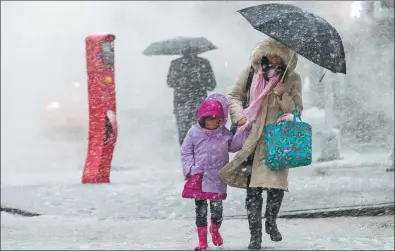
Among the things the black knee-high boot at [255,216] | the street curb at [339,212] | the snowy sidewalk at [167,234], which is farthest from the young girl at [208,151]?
the street curb at [339,212]

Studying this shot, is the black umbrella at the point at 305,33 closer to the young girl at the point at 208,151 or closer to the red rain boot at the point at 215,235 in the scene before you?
the young girl at the point at 208,151

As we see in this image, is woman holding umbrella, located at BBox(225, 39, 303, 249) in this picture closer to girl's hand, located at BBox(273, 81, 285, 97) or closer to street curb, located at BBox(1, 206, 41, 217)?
girl's hand, located at BBox(273, 81, 285, 97)

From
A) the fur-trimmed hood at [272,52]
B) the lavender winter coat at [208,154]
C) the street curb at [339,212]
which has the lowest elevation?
the street curb at [339,212]

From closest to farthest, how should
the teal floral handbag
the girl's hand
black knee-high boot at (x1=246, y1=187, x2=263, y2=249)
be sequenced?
1. the teal floral handbag
2. the girl's hand
3. black knee-high boot at (x1=246, y1=187, x2=263, y2=249)

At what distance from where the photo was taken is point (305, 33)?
5254 millimetres

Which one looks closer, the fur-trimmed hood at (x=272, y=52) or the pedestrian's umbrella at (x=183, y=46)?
the fur-trimmed hood at (x=272, y=52)

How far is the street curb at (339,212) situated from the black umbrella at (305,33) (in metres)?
2.80

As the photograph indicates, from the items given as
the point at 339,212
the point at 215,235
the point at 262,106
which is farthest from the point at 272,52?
the point at 339,212

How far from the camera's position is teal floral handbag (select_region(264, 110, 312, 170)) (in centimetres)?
541

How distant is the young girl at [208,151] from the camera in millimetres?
5605

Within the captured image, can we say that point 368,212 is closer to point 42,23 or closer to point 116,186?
point 116,186

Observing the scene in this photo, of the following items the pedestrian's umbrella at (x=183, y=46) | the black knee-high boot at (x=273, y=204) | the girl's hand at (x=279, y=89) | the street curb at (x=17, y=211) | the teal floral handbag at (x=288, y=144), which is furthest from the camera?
the pedestrian's umbrella at (x=183, y=46)

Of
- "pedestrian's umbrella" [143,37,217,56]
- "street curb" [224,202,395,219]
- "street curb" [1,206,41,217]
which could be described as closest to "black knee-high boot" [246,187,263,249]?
"street curb" [224,202,395,219]

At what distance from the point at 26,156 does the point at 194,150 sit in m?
16.1
